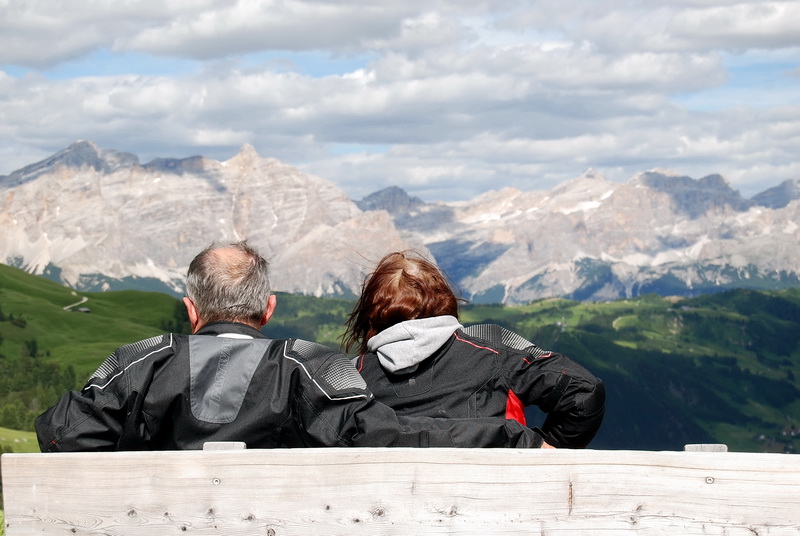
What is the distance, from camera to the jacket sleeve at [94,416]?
6.42 m

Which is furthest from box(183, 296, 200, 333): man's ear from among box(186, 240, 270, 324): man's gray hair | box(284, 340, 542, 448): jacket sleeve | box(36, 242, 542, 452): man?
box(284, 340, 542, 448): jacket sleeve

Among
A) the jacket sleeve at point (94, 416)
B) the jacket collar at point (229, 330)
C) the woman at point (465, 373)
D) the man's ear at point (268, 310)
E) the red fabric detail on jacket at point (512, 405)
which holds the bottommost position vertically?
the red fabric detail on jacket at point (512, 405)

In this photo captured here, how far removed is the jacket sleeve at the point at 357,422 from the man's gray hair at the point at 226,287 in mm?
900

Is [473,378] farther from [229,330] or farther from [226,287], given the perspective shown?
[226,287]

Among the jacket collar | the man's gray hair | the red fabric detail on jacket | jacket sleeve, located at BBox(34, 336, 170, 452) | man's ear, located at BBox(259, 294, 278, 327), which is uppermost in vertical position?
the man's gray hair

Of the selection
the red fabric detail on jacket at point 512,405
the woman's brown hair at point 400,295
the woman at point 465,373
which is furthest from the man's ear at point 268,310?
the red fabric detail on jacket at point 512,405

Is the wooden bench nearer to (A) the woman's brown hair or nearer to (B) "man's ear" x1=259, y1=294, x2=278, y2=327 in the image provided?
(B) "man's ear" x1=259, y1=294, x2=278, y2=327

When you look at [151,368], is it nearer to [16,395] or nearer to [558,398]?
[558,398]

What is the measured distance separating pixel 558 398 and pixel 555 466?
261cm

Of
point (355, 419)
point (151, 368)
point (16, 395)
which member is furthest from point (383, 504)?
point (16, 395)

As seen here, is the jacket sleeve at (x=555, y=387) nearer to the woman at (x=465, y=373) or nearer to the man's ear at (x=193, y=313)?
the woman at (x=465, y=373)

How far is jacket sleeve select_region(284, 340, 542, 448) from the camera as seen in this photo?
613 centimetres

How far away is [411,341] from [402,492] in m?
2.70

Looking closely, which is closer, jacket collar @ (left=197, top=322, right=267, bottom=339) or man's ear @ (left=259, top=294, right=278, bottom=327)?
jacket collar @ (left=197, top=322, right=267, bottom=339)
